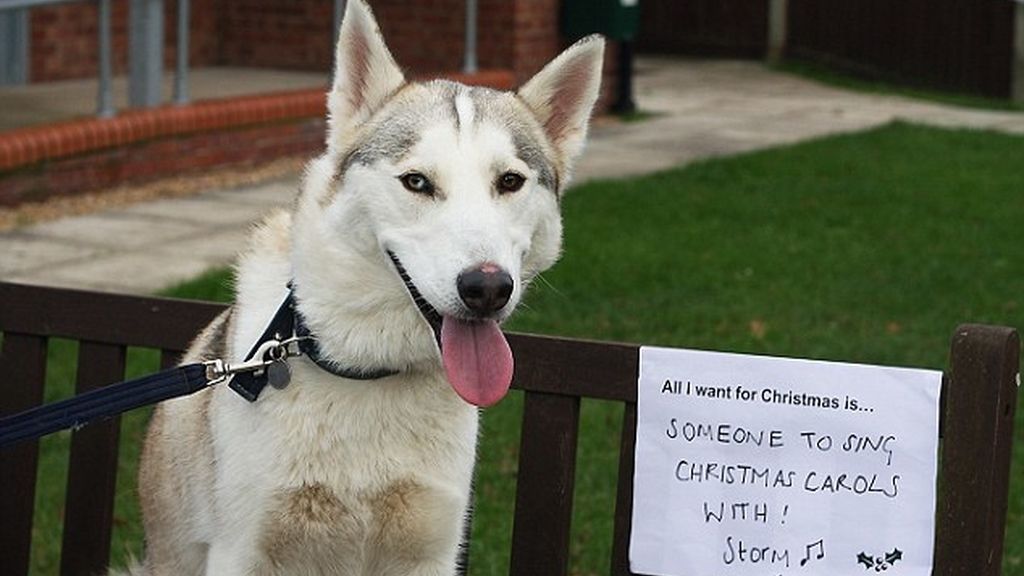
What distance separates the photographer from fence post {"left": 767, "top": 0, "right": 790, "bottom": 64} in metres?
21.2

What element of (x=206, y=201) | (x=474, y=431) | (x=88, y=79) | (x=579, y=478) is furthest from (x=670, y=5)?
(x=474, y=431)

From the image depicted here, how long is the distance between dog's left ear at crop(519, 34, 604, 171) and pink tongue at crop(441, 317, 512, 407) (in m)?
0.51

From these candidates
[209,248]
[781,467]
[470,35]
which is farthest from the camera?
[470,35]

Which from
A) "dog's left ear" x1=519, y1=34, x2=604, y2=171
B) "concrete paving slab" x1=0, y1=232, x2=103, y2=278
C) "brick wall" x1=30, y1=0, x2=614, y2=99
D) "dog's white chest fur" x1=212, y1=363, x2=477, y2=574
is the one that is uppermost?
"dog's left ear" x1=519, y1=34, x2=604, y2=171

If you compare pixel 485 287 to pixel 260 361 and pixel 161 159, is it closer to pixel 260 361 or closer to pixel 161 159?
pixel 260 361

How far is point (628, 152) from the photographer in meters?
13.1

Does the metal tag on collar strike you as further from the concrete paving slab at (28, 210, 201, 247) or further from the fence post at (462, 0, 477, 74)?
the fence post at (462, 0, 477, 74)

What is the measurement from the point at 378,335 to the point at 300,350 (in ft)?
0.49

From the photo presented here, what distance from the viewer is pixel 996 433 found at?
3605 millimetres

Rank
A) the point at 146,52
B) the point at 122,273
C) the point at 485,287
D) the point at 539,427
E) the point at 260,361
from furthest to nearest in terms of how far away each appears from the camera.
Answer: the point at 146,52 → the point at 122,273 → the point at 539,427 → the point at 260,361 → the point at 485,287

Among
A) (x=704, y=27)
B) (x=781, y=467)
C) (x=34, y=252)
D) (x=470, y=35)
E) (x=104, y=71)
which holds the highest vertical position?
(x=781, y=467)

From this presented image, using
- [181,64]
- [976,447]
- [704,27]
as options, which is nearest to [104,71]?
[181,64]

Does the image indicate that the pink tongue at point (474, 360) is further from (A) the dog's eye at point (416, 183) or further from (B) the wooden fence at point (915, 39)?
(B) the wooden fence at point (915, 39)

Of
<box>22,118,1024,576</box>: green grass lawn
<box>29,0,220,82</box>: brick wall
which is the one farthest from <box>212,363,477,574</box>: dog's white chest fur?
<box>29,0,220,82</box>: brick wall
